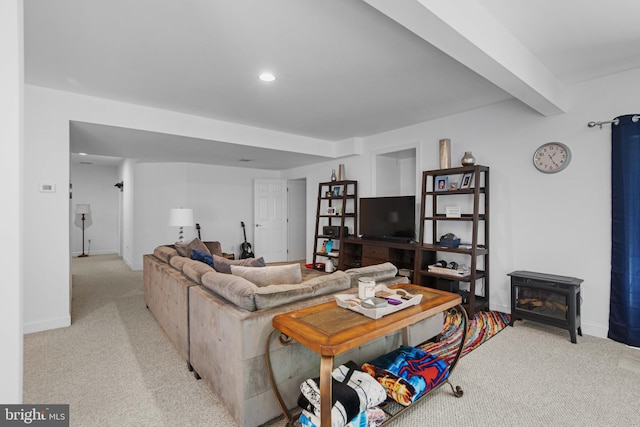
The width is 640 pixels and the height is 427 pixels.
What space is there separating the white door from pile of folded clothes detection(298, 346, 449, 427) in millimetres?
5751

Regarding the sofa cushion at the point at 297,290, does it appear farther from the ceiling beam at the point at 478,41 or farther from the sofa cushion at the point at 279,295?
the ceiling beam at the point at 478,41

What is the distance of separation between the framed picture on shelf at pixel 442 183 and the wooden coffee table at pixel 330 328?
255 cm

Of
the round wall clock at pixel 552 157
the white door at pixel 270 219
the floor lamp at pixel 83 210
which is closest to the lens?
the round wall clock at pixel 552 157

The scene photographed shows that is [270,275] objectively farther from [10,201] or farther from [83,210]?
[83,210]

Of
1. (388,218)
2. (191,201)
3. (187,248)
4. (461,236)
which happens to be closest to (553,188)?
(461,236)

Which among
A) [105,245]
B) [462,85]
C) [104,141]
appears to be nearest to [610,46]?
[462,85]

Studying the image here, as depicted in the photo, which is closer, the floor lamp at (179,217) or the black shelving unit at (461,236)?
the black shelving unit at (461,236)

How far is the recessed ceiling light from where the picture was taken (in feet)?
9.72

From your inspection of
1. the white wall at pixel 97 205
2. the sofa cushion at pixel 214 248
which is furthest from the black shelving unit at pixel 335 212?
Result: the white wall at pixel 97 205

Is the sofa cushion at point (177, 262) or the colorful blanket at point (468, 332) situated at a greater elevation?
the sofa cushion at point (177, 262)

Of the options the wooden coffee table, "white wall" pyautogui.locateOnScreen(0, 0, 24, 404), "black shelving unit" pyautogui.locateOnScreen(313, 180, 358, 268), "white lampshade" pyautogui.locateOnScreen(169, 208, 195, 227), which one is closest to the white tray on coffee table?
the wooden coffee table

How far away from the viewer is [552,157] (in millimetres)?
3385

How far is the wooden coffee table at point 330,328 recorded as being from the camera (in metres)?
1.35

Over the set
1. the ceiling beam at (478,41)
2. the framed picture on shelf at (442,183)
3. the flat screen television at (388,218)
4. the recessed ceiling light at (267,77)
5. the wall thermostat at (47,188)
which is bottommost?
the flat screen television at (388,218)
